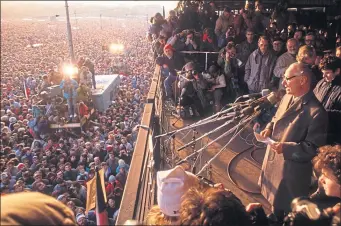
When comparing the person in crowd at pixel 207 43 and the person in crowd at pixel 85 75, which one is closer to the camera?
the person in crowd at pixel 207 43

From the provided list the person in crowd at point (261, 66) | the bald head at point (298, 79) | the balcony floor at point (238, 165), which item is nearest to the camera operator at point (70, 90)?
the balcony floor at point (238, 165)

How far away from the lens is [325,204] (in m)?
2.50

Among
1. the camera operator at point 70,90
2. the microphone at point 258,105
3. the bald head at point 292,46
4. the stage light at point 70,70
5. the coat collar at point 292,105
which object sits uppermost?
the bald head at point 292,46

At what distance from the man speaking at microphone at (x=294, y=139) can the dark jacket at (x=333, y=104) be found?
626 millimetres

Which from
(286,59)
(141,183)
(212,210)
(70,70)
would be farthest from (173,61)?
(70,70)

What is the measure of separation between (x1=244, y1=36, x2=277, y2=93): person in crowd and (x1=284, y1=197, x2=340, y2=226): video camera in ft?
13.9

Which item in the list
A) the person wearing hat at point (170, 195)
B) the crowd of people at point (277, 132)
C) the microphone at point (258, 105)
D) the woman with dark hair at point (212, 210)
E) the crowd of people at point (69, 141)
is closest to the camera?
the woman with dark hair at point (212, 210)

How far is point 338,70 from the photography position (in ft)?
12.0

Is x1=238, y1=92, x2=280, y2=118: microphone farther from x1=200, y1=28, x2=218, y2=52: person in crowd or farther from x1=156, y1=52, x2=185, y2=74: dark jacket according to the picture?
x1=200, y1=28, x2=218, y2=52: person in crowd

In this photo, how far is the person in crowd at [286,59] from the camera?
557 cm

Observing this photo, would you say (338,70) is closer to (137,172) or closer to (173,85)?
(137,172)

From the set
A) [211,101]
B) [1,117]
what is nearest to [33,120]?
[1,117]

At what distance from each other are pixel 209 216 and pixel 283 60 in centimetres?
453

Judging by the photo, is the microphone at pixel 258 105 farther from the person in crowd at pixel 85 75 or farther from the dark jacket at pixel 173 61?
the person in crowd at pixel 85 75
